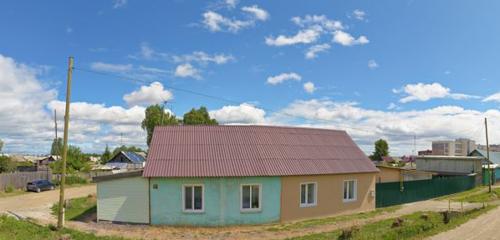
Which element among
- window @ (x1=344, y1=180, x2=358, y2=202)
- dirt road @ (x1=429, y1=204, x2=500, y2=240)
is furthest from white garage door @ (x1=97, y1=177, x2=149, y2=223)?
dirt road @ (x1=429, y1=204, x2=500, y2=240)

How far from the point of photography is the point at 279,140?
23.9m

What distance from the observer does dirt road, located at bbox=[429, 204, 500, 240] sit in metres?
17.4

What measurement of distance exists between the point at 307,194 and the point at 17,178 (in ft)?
114

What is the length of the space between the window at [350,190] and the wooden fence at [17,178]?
1365 inches

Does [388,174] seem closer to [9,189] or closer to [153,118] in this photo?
[9,189]

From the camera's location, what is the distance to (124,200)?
20.2 meters

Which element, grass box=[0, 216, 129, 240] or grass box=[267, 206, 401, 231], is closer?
grass box=[0, 216, 129, 240]

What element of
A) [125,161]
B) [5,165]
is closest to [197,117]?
[125,161]

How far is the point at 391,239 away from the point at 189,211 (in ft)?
30.0

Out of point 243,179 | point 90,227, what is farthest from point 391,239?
point 90,227

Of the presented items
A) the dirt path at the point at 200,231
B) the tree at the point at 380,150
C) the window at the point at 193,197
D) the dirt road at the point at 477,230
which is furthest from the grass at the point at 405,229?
the tree at the point at 380,150

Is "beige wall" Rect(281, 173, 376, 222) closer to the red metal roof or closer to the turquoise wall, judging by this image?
the red metal roof

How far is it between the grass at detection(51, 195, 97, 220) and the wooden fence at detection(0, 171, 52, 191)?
16.8 metres

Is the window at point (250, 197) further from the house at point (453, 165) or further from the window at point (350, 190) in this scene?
the house at point (453, 165)
